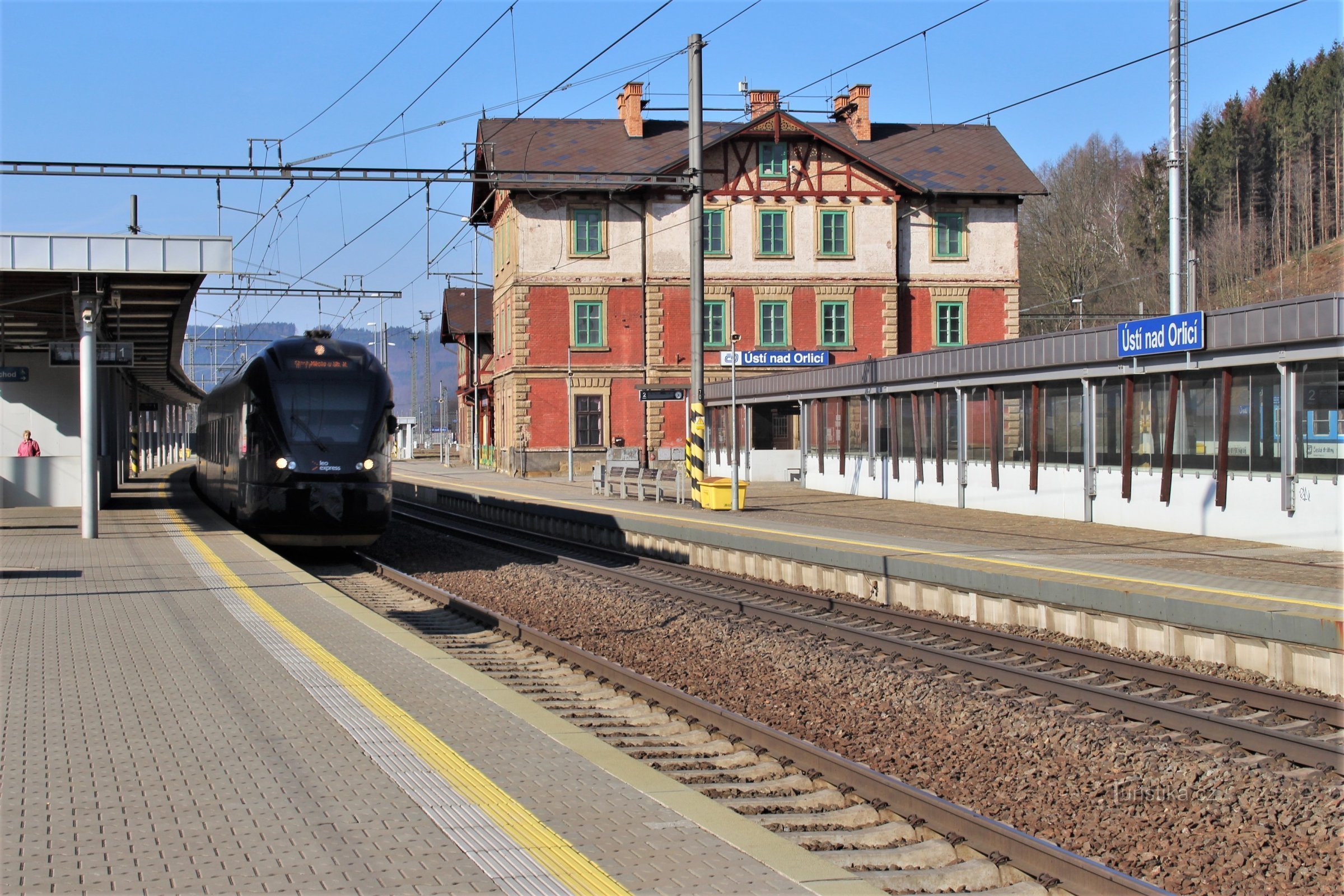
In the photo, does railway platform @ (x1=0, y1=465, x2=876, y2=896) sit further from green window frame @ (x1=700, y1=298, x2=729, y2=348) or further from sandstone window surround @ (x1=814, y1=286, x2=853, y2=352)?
sandstone window surround @ (x1=814, y1=286, x2=853, y2=352)

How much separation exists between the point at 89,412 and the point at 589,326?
1237 inches

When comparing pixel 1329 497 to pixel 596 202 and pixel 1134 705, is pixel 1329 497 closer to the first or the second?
pixel 1134 705

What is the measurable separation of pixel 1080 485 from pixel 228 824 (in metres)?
19.7

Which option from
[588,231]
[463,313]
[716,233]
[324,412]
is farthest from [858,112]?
[324,412]

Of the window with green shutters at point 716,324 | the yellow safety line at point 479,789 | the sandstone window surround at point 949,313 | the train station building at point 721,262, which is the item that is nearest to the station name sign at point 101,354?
the yellow safety line at point 479,789

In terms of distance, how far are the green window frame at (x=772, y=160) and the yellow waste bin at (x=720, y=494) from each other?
26.1 metres

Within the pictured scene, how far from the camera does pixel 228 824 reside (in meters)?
5.85

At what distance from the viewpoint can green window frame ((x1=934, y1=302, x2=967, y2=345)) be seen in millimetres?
53500

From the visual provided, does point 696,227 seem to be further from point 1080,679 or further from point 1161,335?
point 1080,679

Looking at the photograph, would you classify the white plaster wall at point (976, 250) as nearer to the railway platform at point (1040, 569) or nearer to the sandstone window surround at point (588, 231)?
the sandstone window surround at point (588, 231)

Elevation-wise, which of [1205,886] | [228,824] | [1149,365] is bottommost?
[1205,886]

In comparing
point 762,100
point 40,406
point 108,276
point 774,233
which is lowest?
point 40,406

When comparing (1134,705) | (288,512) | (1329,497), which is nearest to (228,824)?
(1134,705)

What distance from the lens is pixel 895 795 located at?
6980 millimetres
